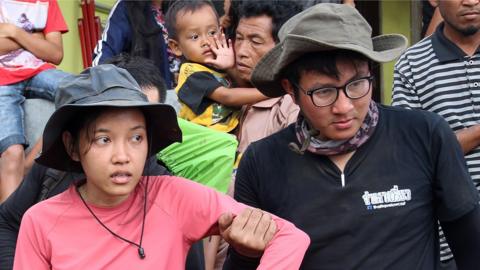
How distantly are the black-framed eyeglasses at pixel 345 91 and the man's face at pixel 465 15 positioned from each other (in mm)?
1444

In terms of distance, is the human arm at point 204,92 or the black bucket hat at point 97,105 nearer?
the black bucket hat at point 97,105

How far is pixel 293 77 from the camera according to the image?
2.82 metres

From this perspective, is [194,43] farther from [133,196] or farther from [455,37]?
[133,196]

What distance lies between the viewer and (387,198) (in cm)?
267

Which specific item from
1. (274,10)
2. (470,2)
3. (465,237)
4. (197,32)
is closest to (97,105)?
(465,237)

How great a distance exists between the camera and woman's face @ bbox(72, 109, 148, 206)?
261 cm

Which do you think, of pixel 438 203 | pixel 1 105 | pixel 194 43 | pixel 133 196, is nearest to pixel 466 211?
pixel 438 203

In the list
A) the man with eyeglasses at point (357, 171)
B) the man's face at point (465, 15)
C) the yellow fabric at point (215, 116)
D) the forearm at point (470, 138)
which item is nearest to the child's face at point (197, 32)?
the yellow fabric at point (215, 116)

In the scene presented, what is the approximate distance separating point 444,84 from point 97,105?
1.89 m

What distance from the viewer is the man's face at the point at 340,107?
267 cm

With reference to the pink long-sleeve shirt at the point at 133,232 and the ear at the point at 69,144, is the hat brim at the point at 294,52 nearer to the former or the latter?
the pink long-sleeve shirt at the point at 133,232

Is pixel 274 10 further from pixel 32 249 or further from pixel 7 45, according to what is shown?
pixel 32 249

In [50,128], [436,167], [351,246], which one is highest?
[50,128]

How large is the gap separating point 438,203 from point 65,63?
4.84m
